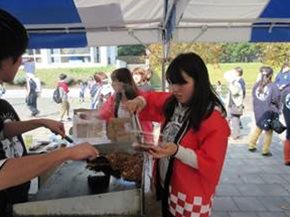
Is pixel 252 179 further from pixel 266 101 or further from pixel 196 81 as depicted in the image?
pixel 196 81

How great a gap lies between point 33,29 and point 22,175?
3.34m

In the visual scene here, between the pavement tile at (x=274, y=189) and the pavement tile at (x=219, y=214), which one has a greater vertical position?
the pavement tile at (x=219, y=214)

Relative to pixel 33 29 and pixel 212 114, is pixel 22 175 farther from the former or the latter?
pixel 33 29

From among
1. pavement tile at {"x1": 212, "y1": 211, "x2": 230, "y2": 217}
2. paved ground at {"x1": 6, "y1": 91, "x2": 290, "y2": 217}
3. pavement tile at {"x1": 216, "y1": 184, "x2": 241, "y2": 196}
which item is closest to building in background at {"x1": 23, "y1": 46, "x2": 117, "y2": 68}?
paved ground at {"x1": 6, "y1": 91, "x2": 290, "y2": 217}

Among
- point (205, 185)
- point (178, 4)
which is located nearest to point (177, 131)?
point (205, 185)

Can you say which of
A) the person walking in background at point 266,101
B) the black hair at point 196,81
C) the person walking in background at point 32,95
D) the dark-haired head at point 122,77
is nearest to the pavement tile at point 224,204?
the dark-haired head at point 122,77

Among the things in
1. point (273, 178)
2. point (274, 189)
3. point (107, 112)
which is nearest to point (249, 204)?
point (274, 189)

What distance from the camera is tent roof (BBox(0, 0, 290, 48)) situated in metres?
3.15

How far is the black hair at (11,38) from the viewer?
1000 millimetres

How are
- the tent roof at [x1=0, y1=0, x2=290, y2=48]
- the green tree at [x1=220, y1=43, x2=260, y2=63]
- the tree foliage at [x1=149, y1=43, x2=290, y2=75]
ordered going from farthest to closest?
the green tree at [x1=220, y1=43, x2=260, y2=63] → the tree foliage at [x1=149, y1=43, x2=290, y2=75] → the tent roof at [x1=0, y1=0, x2=290, y2=48]

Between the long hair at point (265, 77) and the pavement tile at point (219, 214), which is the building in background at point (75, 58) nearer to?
the long hair at point (265, 77)

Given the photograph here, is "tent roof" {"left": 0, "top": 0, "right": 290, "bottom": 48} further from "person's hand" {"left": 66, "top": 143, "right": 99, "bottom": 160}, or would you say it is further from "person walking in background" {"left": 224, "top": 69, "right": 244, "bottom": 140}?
"person walking in background" {"left": 224, "top": 69, "right": 244, "bottom": 140}

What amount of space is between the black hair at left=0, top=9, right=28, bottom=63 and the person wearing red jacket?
0.72 metres

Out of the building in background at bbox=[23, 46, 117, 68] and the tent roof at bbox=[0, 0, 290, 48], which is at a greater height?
the tent roof at bbox=[0, 0, 290, 48]
